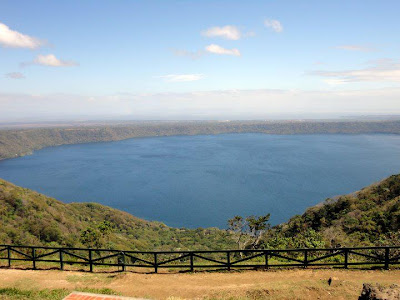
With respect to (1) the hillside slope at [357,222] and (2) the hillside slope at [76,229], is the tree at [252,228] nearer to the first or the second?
(1) the hillside slope at [357,222]

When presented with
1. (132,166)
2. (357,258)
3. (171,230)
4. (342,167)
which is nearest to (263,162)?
(342,167)

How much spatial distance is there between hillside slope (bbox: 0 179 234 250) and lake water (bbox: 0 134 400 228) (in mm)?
18036

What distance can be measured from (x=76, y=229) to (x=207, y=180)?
77.4 metres

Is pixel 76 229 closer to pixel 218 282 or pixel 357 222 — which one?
pixel 357 222

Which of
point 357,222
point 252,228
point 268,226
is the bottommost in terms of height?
point 268,226

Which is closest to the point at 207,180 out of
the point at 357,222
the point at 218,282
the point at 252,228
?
the point at 252,228

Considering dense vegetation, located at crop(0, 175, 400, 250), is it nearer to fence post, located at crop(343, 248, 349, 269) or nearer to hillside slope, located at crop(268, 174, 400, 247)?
hillside slope, located at crop(268, 174, 400, 247)

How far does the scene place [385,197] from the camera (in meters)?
33.0

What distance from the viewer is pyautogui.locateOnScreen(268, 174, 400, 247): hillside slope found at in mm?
20000

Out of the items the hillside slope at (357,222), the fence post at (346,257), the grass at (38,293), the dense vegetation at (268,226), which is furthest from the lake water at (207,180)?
the grass at (38,293)

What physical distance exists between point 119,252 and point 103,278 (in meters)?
1.19

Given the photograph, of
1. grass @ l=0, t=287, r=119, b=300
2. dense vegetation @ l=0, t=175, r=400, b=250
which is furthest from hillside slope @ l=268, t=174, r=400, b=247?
grass @ l=0, t=287, r=119, b=300

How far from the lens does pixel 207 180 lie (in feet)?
385

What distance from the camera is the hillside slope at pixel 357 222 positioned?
20000mm
